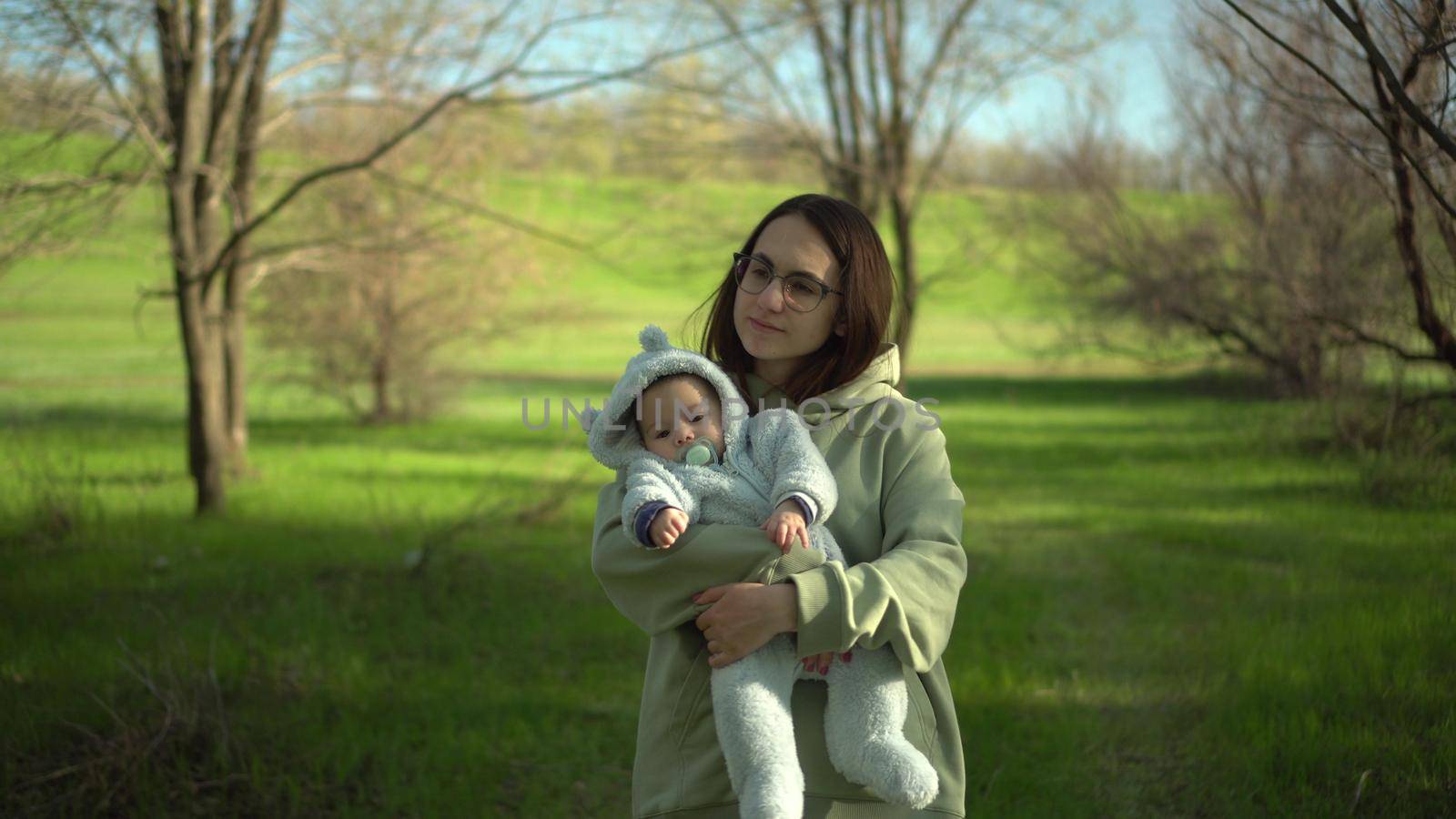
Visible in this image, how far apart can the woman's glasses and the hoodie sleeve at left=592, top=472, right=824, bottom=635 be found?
1.45ft

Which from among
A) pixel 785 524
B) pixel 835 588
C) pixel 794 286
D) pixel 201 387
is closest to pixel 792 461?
pixel 785 524

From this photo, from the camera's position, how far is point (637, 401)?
83.4 inches

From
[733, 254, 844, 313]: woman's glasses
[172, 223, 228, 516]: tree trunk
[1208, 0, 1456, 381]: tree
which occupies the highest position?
[1208, 0, 1456, 381]: tree

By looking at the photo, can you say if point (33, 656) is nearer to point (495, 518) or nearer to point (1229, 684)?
point (495, 518)

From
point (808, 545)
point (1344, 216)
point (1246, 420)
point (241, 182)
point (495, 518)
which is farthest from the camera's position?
point (1246, 420)

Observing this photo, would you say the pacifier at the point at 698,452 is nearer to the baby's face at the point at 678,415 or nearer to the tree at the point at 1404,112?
the baby's face at the point at 678,415

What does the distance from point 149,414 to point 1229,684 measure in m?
13.4

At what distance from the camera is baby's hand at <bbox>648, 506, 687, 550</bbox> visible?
196 centimetres

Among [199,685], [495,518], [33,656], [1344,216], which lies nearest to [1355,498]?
[1344,216]

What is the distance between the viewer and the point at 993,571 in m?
6.36

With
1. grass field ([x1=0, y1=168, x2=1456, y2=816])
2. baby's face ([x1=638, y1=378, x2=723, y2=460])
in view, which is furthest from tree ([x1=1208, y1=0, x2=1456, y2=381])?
baby's face ([x1=638, y1=378, x2=723, y2=460])

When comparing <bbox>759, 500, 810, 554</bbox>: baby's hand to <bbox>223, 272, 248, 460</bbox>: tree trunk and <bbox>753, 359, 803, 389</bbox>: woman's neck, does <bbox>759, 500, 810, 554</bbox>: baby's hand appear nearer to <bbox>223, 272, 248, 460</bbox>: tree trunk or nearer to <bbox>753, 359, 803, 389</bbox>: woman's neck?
<bbox>753, 359, 803, 389</bbox>: woman's neck

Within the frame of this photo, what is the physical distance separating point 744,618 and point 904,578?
0.92 feet

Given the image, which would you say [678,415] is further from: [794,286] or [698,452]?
[794,286]
